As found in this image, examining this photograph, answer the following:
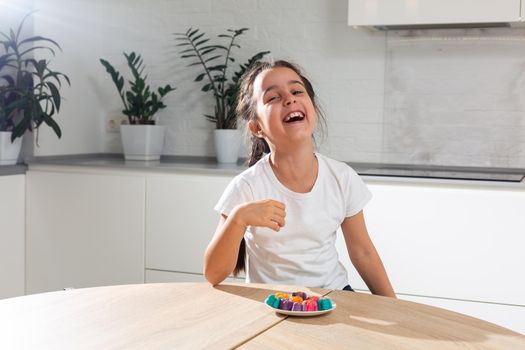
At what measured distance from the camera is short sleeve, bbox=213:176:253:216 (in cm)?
173

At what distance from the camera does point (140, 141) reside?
11.4ft

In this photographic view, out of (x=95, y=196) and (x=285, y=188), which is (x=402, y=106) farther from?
(x=285, y=188)

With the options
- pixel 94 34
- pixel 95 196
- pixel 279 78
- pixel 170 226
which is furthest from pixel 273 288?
pixel 94 34

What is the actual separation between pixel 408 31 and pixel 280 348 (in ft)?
7.91

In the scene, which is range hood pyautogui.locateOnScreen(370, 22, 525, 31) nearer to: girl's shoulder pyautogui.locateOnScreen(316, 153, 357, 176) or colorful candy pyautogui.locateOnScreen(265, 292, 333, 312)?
girl's shoulder pyautogui.locateOnScreen(316, 153, 357, 176)

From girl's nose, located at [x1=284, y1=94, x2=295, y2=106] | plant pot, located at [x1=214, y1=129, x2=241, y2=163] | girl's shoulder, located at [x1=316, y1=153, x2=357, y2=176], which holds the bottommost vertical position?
girl's shoulder, located at [x1=316, y1=153, x2=357, y2=176]

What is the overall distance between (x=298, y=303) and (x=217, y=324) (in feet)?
0.47

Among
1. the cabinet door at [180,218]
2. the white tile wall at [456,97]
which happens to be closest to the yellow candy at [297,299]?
the cabinet door at [180,218]

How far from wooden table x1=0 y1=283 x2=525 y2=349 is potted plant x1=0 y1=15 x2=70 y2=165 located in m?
2.02

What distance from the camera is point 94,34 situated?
3770 mm

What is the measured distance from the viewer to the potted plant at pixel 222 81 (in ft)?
11.0

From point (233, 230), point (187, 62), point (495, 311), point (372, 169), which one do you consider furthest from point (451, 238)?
point (187, 62)

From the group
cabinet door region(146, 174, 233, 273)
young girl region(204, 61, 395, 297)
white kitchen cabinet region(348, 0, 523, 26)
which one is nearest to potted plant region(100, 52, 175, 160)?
A: cabinet door region(146, 174, 233, 273)

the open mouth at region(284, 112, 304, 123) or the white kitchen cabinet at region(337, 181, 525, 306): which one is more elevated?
the open mouth at region(284, 112, 304, 123)
